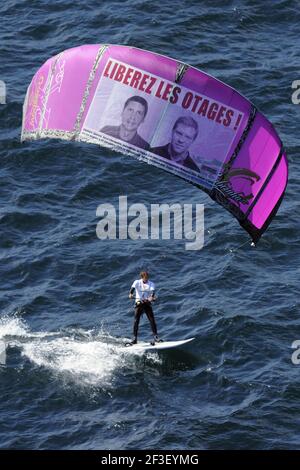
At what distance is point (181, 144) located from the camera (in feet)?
151

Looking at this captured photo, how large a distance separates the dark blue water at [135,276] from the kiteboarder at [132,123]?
998cm

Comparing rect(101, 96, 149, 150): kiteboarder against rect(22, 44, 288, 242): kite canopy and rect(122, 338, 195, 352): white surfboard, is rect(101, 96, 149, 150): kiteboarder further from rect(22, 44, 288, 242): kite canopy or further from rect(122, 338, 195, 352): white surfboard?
rect(122, 338, 195, 352): white surfboard

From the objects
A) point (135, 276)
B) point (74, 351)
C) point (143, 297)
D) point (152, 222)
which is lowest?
point (74, 351)

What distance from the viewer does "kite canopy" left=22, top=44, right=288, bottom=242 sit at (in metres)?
45.5

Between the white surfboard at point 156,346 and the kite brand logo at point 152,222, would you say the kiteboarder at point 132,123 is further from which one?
the kite brand logo at point 152,222

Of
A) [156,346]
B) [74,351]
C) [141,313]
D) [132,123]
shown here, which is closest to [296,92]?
[156,346]

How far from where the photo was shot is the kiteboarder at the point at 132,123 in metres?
45.8

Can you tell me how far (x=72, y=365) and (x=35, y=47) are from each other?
29.8m

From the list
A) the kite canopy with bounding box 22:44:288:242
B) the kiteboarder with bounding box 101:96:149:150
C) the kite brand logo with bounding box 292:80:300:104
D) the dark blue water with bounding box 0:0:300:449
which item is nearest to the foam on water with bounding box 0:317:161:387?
the dark blue water with bounding box 0:0:300:449

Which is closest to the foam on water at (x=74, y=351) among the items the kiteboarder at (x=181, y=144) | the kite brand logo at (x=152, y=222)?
the kite brand logo at (x=152, y=222)

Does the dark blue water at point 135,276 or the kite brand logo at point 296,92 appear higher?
the kite brand logo at point 296,92

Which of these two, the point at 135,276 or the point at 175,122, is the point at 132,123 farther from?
the point at 135,276

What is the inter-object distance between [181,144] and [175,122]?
80 centimetres
